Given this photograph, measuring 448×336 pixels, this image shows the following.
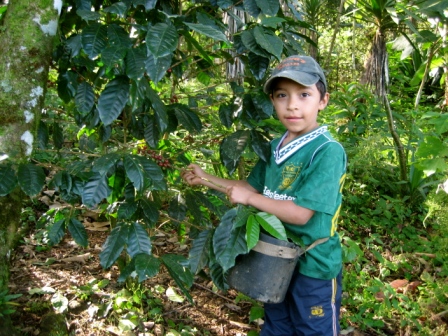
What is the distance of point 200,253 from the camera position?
1.59 m

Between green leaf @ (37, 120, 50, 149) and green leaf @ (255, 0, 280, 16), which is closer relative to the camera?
green leaf @ (255, 0, 280, 16)

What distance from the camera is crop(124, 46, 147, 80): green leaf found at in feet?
4.60

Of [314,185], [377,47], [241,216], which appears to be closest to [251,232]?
[241,216]

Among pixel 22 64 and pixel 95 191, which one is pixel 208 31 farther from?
pixel 22 64

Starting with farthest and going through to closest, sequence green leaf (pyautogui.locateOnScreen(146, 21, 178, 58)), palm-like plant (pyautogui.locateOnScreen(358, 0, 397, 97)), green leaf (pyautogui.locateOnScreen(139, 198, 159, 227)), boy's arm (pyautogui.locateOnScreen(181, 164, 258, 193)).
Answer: palm-like plant (pyautogui.locateOnScreen(358, 0, 397, 97)), boy's arm (pyautogui.locateOnScreen(181, 164, 258, 193)), green leaf (pyautogui.locateOnScreen(139, 198, 159, 227)), green leaf (pyautogui.locateOnScreen(146, 21, 178, 58))

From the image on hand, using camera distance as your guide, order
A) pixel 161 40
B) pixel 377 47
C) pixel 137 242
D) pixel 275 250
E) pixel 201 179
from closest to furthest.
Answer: pixel 161 40, pixel 275 250, pixel 137 242, pixel 201 179, pixel 377 47

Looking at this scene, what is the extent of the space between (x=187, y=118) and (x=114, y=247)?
637 millimetres

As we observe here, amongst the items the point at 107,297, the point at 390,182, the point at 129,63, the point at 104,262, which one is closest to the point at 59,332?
the point at 107,297

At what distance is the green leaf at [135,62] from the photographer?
1.40m

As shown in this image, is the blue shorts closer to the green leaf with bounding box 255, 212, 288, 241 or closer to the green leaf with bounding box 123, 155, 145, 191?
the green leaf with bounding box 255, 212, 288, 241

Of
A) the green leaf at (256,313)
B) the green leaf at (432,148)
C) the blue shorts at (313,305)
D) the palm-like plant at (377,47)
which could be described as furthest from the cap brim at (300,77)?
the palm-like plant at (377,47)

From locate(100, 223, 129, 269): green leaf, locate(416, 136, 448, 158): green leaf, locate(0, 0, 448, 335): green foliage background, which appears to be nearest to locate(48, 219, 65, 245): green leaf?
locate(0, 0, 448, 335): green foliage background

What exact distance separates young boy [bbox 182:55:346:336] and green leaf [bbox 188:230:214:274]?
17 cm

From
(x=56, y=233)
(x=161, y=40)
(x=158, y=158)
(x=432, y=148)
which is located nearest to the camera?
(x=161, y=40)
